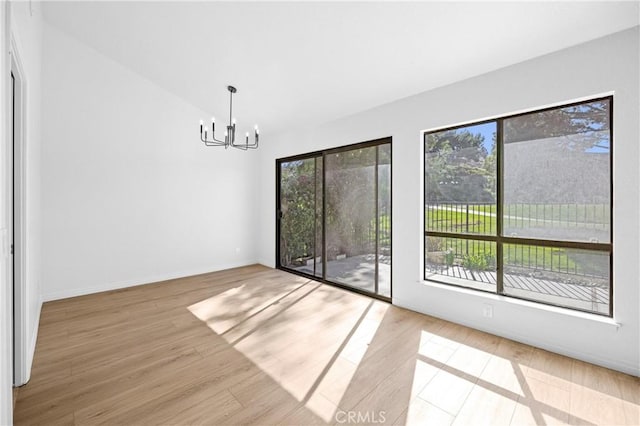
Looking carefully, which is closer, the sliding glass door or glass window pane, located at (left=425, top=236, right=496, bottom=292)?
glass window pane, located at (left=425, top=236, right=496, bottom=292)

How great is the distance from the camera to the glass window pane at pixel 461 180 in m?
2.94

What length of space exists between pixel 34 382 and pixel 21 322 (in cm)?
44

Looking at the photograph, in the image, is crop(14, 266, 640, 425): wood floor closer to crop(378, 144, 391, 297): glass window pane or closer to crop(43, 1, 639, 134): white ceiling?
crop(378, 144, 391, 297): glass window pane

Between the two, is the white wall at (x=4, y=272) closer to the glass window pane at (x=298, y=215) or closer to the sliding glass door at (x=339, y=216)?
the sliding glass door at (x=339, y=216)

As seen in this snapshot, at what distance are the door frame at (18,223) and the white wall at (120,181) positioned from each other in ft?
6.14

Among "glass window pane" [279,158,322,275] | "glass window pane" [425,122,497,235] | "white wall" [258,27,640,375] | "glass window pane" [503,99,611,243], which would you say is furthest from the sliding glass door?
"glass window pane" [503,99,611,243]

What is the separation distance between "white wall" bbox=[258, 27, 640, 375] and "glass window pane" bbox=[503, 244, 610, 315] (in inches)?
5.3

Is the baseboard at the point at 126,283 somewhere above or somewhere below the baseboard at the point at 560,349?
above

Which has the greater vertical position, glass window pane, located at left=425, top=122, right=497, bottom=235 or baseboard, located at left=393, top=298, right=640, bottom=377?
glass window pane, located at left=425, top=122, right=497, bottom=235

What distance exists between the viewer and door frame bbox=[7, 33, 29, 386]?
6.64 feet

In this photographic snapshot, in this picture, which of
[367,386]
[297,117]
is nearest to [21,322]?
[367,386]

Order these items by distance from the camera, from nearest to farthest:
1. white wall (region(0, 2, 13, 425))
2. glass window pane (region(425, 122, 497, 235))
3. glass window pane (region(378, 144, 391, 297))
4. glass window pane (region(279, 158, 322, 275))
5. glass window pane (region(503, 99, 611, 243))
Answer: white wall (region(0, 2, 13, 425)) → glass window pane (region(503, 99, 611, 243)) → glass window pane (region(425, 122, 497, 235)) → glass window pane (region(378, 144, 391, 297)) → glass window pane (region(279, 158, 322, 275))

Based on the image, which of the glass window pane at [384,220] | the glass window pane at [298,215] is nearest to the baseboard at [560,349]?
the glass window pane at [384,220]

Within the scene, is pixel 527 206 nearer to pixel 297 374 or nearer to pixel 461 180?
pixel 461 180
